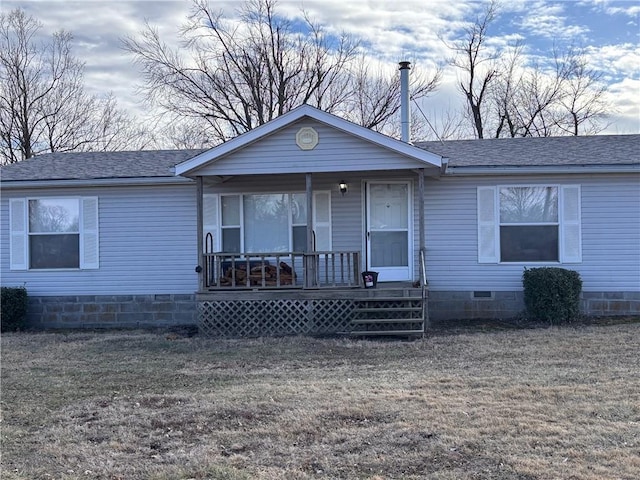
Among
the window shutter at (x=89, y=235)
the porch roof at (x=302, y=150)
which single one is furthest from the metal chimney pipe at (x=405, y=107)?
the window shutter at (x=89, y=235)

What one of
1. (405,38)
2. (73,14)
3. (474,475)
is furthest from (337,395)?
(405,38)

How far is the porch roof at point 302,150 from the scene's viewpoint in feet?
31.7

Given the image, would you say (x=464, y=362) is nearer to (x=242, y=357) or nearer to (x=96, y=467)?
(x=242, y=357)

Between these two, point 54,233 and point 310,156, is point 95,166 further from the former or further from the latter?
point 310,156

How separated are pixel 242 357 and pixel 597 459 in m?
5.04

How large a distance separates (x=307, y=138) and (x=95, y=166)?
16.8 ft

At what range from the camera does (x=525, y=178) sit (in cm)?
1105

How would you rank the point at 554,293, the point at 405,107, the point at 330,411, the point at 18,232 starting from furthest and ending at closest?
the point at 405,107 < the point at 18,232 < the point at 554,293 < the point at 330,411

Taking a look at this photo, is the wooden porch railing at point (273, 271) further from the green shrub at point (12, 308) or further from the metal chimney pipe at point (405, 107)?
the green shrub at point (12, 308)

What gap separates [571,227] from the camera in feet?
35.9

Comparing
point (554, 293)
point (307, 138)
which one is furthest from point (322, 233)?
point (554, 293)

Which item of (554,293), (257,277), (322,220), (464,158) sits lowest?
(554,293)

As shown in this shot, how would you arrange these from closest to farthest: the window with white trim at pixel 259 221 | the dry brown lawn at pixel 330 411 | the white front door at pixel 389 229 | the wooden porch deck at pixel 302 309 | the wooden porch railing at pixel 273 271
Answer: the dry brown lawn at pixel 330 411 < the wooden porch deck at pixel 302 309 < the wooden porch railing at pixel 273 271 < the white front door at pixel 389 229 < the window with white trim at pixel 259 221

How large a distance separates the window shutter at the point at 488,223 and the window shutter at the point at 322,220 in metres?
2.81
